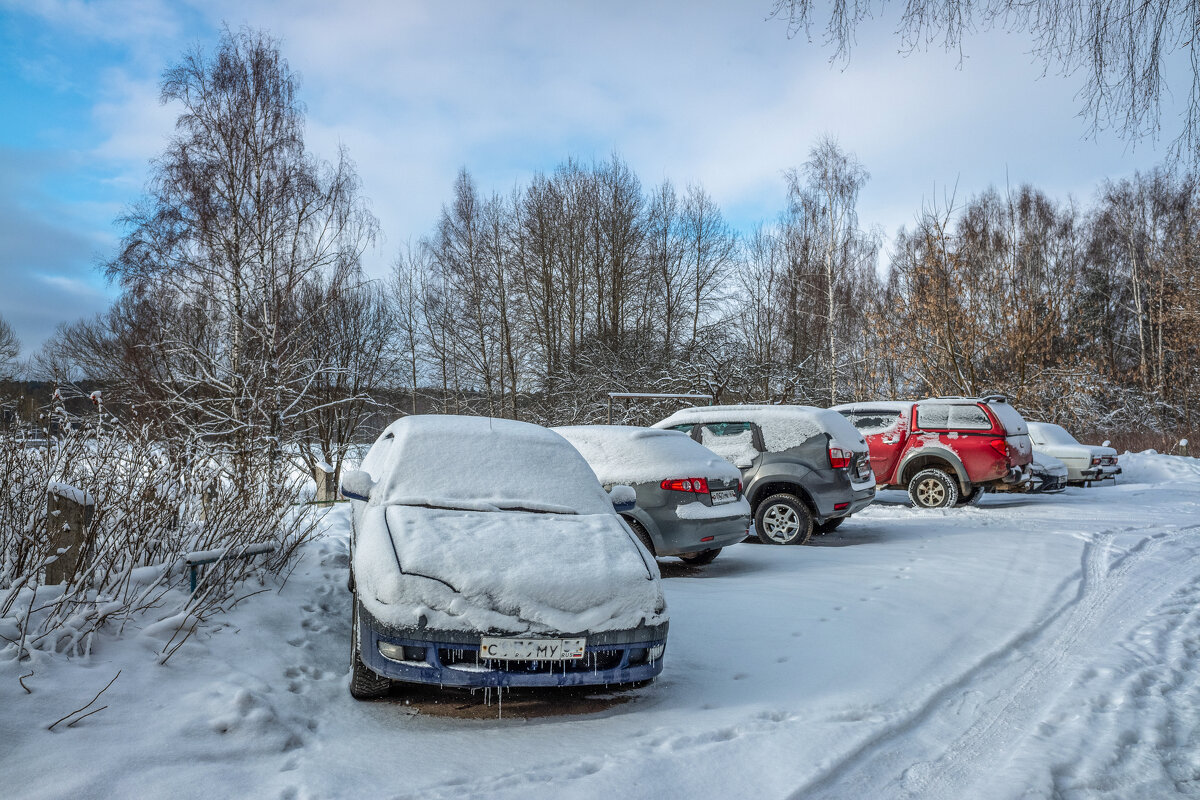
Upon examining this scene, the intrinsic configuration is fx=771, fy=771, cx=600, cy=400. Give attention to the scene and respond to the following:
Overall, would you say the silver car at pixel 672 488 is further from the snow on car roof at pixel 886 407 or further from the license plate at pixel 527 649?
the snow on car roof at pixel 886 407

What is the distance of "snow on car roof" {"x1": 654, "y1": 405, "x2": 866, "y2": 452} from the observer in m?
9.66

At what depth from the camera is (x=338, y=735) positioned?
137 inches

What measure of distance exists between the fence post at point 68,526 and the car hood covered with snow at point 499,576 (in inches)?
56.8

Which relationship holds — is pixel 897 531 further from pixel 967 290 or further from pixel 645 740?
pixel 967 290

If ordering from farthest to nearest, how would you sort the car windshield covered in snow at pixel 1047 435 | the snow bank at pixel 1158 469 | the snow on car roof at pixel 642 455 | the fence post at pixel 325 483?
the snow bank at pixel 1158 469
the car windshield covered in snow at pixel 1047 435
the fence post at pixel 325 483
the snow on car roof at pixel 642 455

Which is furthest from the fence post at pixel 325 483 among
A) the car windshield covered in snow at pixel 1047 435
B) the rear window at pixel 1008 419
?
the car windshield covered in snow at pixel 1047 435

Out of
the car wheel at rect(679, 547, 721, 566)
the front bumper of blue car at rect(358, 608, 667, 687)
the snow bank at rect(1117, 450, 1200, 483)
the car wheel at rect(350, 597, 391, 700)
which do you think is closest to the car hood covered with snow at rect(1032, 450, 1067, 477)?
the snow bank at rect(1117, 450, 1200, 483)

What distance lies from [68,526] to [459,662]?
2.33 meters

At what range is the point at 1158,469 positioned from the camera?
1964cm

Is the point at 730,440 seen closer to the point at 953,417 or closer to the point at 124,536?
the point at 953,417

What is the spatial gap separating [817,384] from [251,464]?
25.6 meters

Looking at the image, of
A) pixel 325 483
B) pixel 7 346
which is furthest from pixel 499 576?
pixel 7 346

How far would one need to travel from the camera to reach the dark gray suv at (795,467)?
31.1 feet

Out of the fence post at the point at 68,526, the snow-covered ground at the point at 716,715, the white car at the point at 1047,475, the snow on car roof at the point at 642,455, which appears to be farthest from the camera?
the white car at the point at 1047,475
